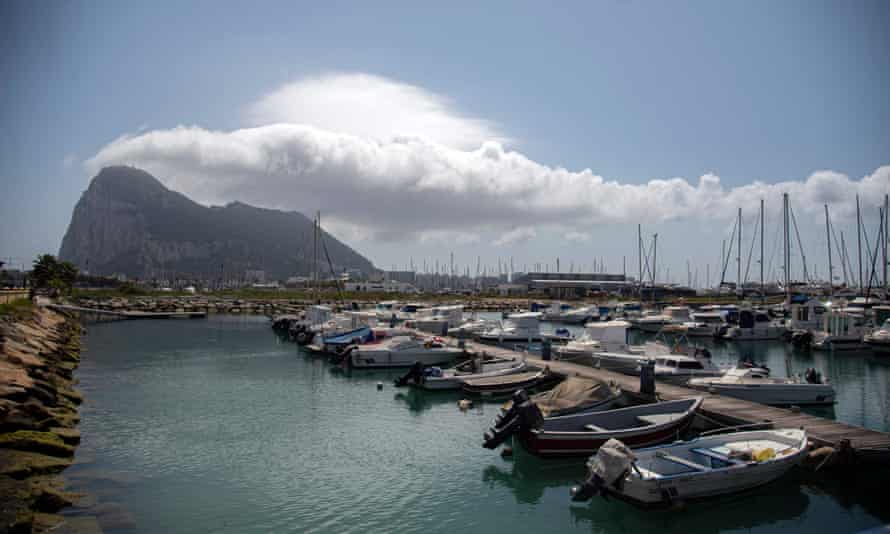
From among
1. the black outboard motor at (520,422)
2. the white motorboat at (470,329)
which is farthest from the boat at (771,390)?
the white motorboat at (470,329)

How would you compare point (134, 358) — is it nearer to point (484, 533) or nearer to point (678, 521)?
point (484, 533)

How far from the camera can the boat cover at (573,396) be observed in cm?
2325

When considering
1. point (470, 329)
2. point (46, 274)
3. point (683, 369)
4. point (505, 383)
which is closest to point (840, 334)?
point (683, 369)

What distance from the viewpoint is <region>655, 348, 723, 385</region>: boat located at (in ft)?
104

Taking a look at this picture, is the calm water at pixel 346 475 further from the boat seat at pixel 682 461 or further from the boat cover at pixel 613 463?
the boat cover at pixel 613 463

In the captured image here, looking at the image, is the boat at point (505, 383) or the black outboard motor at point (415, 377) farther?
the black outboard motor at point (415, 377)

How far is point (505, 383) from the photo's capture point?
32.2m

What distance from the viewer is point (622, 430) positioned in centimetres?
2089

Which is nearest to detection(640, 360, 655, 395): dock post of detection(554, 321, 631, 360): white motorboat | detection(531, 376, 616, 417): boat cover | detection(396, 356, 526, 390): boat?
detection(531, 376, 616, 417): boat cover

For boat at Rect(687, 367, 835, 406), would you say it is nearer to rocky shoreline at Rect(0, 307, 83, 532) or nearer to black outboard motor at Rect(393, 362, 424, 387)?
black outboard motor at Rect(393, 362, 424, 387)

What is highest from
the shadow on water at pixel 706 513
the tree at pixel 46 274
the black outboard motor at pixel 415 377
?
the tree at pixel 46 274

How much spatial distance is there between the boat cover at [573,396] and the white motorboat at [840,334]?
4189 cm

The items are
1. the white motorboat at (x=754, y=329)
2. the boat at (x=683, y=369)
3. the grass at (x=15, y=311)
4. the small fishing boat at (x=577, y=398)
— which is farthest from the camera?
the white motorboat at (x=754, y=329)

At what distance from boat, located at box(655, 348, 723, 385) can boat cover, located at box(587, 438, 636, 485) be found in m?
17.4
